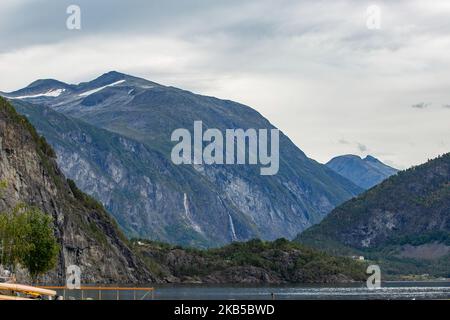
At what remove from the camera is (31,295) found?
97375 mm
